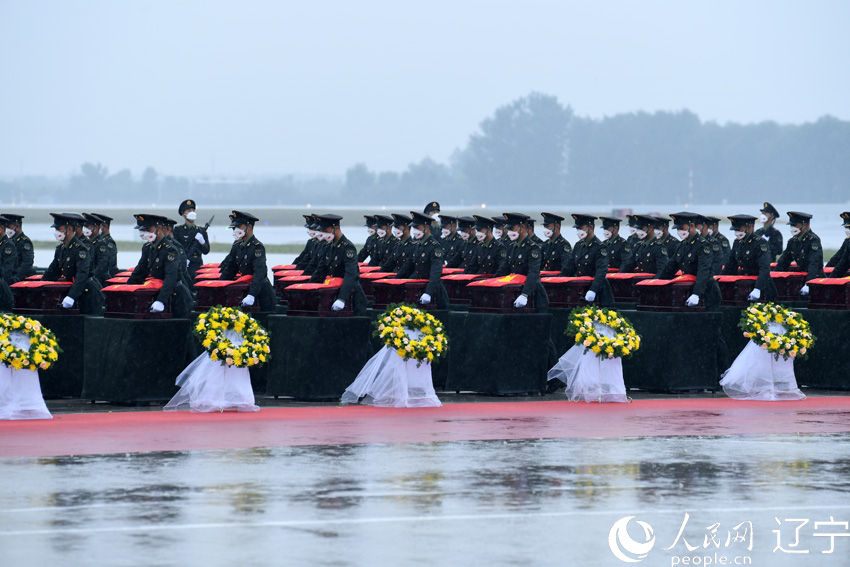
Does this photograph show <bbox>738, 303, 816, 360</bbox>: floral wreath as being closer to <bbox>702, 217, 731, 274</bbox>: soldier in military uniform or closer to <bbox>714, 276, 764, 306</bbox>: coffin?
<bbox>702, 217, 731, 274</bbox>: soldier in military uniform

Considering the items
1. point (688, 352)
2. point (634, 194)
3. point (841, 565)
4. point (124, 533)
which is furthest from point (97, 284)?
point (634, 194)

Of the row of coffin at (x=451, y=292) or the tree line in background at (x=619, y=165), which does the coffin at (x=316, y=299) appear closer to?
the row of coffin at (x=451, y=292)

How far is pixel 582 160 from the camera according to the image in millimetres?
125438

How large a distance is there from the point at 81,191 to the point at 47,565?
13668cm

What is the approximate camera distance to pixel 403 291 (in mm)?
15984

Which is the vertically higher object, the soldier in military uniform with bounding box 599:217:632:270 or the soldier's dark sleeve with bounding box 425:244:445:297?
A: the soldier in military uniform with bounding box 599:217:632:270

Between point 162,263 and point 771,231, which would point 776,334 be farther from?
point 162,263

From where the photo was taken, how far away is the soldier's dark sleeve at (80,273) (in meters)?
14.8

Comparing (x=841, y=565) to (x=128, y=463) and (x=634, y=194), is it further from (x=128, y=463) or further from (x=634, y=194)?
(x=634, y=194)

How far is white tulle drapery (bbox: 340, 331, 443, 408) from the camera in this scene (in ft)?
47.4

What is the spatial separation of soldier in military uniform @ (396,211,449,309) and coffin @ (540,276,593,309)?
1221 mm

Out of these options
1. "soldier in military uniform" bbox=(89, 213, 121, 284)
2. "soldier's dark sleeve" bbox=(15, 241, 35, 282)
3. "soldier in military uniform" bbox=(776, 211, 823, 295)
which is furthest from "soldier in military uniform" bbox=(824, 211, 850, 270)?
"soldier's dark sleeve" bbox=(15, 241, 35, 282)

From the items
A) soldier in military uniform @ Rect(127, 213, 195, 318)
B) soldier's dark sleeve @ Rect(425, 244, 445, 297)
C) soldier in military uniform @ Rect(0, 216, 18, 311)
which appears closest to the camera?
soldier in military uniform @ Rect(127, 213, 195, 318)
